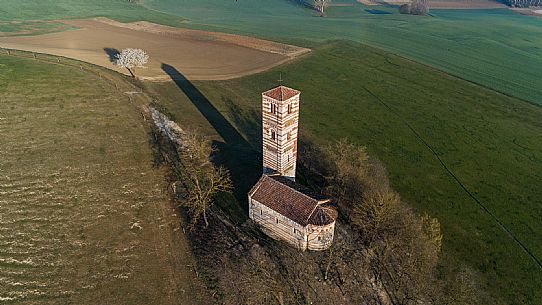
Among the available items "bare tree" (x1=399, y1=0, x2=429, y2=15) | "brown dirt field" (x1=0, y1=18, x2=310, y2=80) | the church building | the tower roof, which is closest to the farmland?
"brown dirt field" (x1=0, y1=18, x2=310, y2=80)

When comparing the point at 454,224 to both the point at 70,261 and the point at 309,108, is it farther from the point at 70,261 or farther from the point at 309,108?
the point at 70,261

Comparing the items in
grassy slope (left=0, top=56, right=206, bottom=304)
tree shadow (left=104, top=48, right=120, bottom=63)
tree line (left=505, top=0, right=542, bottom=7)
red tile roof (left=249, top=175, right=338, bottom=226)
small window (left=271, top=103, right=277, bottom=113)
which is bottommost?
grassy slope (left=0, top=56, right=206, bottom=304)

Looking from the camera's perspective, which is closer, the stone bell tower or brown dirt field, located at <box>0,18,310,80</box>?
the stone bell tower

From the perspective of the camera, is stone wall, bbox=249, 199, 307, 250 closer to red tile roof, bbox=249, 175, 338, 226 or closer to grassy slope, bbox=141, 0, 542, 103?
red tile roof, bbox=249, 175, 338, 226

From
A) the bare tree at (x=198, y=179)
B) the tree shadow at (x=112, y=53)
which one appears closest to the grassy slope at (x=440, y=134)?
the bare tree at (x=198, y=179)

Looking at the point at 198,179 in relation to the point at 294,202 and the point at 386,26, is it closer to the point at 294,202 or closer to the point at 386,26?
the point at 294,202

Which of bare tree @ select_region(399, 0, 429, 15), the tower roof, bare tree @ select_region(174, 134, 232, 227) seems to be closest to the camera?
the tower roof

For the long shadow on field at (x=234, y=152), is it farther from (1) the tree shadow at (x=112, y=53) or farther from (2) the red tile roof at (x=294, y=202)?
(1) the tree shadow at (x=112, y=53)
